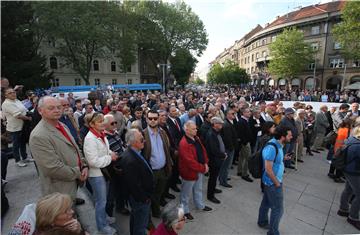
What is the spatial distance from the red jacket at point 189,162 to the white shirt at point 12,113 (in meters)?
4.07

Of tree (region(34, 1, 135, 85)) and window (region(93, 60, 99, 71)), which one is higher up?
tree (region(34, 1, 135, 85))

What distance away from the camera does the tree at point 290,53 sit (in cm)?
3504

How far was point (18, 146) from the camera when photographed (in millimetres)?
5453

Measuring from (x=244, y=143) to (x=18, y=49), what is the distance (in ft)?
75.4

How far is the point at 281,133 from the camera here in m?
3.35

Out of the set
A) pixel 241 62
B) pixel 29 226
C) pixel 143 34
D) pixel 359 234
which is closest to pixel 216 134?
pixel 359 234

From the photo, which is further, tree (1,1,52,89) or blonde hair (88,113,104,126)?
tree (1,1,52,89)

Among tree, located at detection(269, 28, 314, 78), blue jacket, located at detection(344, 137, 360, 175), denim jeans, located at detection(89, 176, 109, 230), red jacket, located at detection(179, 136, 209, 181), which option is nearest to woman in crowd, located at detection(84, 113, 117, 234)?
denim jeans, located at detection(89, 176, 109, 230)

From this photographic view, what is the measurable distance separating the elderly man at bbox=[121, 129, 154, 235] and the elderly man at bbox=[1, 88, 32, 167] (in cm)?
371

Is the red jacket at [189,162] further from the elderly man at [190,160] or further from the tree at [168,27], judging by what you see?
the tree at [168,27]

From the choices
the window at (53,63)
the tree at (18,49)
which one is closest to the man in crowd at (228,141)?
the tree at (18,49)

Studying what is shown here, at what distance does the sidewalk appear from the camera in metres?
3.72

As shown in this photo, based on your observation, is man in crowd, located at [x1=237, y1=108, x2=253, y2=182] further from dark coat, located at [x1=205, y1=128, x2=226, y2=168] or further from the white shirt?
the white shirt

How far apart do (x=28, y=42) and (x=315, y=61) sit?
44.9 m
